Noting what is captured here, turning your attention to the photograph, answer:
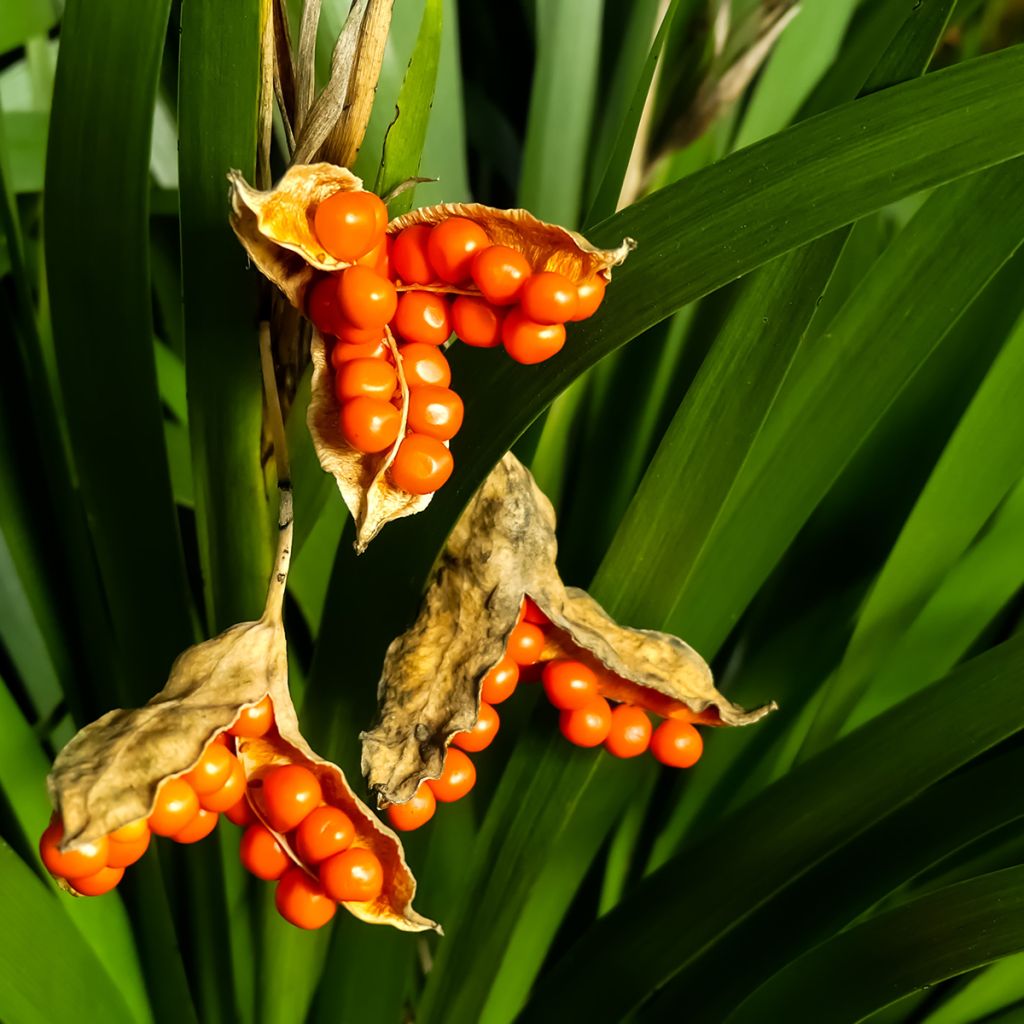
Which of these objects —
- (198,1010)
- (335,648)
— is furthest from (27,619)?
(335,648)

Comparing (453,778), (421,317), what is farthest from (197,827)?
(421,317)

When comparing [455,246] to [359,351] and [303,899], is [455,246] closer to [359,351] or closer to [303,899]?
[359,351]

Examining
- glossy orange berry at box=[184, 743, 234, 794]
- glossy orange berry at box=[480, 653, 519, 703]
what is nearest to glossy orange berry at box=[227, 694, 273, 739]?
glossy orange berry at box=[184, 743, 234, 794]

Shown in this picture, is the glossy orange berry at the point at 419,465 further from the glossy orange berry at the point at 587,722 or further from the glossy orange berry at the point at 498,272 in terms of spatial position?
the glossy orange berry at the point at 587,722

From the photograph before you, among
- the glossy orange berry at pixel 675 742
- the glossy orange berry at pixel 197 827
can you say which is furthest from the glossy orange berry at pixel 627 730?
the glossy orange berry at pixel 197 827

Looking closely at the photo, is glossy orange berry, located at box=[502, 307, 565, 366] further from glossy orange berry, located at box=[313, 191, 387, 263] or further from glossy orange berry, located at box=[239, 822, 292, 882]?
glossy orange berry, located at box=[239, 822, 292, 882]
